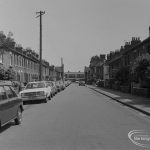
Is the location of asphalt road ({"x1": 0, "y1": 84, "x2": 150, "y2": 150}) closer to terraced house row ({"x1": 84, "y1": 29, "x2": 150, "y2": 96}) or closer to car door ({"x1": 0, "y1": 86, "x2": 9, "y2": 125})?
car door ({"x1": 0, "y1": 86, "x2": 9, "y2": 125})

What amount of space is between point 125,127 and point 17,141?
13.6ft

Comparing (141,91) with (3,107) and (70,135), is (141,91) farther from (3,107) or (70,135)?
(3,107)

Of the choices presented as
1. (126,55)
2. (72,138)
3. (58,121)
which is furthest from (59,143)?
(126,55)

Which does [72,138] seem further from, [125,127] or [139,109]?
[139,109]

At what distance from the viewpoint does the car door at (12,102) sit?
1098 cm

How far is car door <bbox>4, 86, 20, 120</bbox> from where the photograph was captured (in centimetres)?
1098

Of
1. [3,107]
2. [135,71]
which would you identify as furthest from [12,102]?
[135,71]

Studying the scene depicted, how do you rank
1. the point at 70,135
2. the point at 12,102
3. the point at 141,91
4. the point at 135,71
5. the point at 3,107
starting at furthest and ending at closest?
the point at 141,91 < the point at 135,71 < the point at 12,102 < the point at 3,107 < the point at 70,135

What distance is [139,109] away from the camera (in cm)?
1825

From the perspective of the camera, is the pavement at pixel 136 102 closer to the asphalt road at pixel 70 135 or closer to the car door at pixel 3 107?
the asphalt road at pixel 70 135

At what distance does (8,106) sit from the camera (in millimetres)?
10719

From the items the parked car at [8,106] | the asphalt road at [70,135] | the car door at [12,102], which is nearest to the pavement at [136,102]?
the asphalt road at [70,135]

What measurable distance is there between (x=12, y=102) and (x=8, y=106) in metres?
0.61

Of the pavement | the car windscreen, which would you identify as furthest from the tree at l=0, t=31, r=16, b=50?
the pavement
